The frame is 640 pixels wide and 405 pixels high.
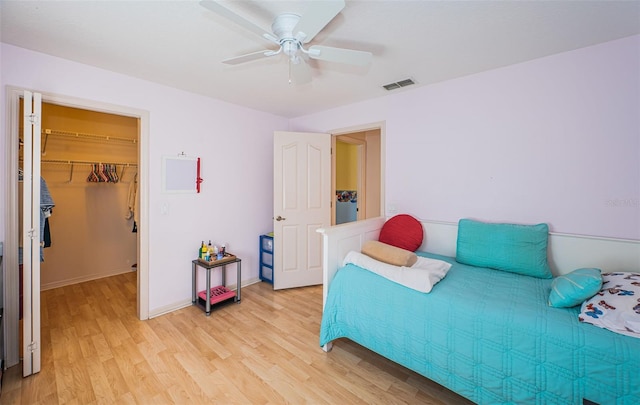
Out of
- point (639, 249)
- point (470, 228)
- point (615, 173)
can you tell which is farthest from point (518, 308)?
point (615, 173)

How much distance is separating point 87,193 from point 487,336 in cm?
458

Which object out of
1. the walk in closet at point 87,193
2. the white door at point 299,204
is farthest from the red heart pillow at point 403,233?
the walk in closet at point 87,193

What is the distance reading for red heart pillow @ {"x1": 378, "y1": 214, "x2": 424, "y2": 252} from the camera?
2602 mm

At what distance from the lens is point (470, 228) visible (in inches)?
90.7

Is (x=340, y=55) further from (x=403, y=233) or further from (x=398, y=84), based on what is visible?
(x=403, y=233)

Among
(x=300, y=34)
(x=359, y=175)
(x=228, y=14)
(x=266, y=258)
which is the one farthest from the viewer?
(x=359, y=175)

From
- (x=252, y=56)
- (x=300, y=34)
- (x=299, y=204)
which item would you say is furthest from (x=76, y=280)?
(x=300, y=34)

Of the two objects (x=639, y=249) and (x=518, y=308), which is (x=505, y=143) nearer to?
(x=639, y=249)

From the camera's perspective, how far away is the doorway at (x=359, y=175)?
4423mm

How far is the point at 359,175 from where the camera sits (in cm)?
470

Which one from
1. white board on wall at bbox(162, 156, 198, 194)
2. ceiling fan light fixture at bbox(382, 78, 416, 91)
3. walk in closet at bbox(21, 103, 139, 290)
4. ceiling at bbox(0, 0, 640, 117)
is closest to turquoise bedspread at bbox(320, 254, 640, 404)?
ceiling at bbox(0, 0, 640, 117)

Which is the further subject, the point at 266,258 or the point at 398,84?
the point at 266,258

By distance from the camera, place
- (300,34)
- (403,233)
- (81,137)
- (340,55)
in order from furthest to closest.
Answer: (81,137), (403,233), (340,55), (300,34)

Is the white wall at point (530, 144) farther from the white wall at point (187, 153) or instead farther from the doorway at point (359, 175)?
the white wall at point (187, 153)
